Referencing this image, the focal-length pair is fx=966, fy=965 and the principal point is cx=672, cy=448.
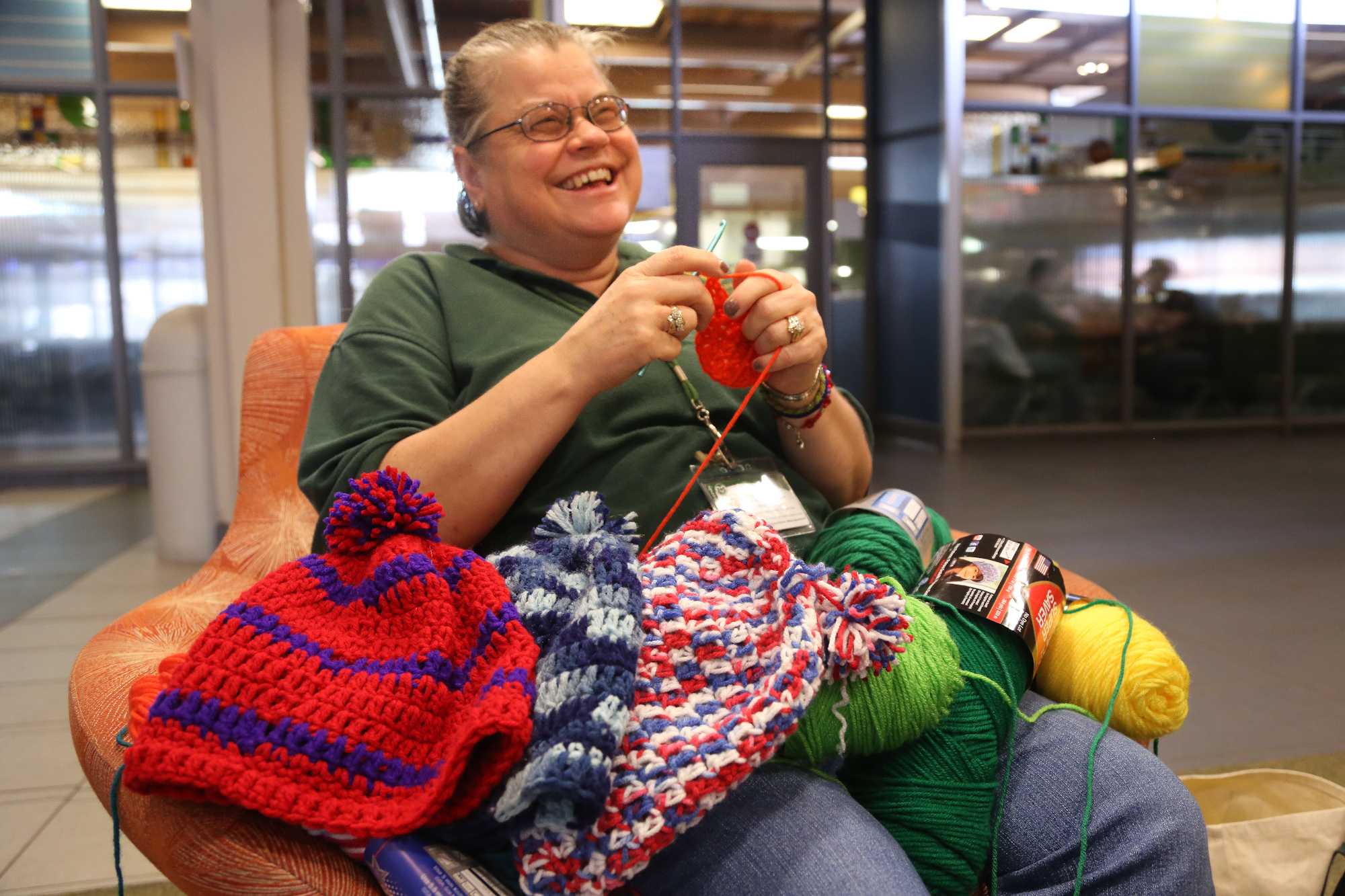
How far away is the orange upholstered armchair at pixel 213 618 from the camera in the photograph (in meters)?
0.73

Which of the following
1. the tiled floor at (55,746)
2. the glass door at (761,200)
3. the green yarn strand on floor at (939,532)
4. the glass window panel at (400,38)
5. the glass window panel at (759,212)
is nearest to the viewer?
the green yarn strand on floor at (939,532)

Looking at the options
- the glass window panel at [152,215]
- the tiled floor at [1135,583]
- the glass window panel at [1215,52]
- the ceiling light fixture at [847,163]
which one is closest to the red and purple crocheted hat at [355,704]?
the tiled floor at [1135,583]

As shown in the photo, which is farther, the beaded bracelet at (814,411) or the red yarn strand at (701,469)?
the beaded bracelet at (814,411)

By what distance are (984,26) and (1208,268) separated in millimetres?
2510

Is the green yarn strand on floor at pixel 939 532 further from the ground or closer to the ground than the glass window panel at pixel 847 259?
closer to the ground

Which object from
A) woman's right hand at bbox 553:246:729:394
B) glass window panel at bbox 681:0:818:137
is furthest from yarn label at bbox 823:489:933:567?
glass window panel at bbox 681:0:818:137

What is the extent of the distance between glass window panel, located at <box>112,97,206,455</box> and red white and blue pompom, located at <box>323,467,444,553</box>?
5972 mm

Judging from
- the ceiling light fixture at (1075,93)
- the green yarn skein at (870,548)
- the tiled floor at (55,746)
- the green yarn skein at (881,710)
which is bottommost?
the tiled floor at (55,746)

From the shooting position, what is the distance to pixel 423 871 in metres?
0.69

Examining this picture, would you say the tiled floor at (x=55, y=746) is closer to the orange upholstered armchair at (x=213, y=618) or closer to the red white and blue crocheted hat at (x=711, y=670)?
the orange upholstered armchair at (x=213, y=618)

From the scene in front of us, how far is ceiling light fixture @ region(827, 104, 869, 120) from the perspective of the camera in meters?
7.45

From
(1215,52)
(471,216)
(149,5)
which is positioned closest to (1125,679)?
(471,216)

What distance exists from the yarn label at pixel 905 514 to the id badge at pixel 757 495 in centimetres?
6

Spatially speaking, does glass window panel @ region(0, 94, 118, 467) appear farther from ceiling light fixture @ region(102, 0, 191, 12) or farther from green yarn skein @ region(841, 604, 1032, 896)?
green yarn skein @ region(841, 604, 1032, 896)
